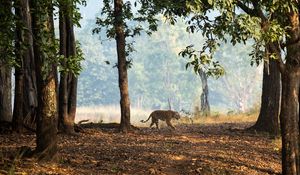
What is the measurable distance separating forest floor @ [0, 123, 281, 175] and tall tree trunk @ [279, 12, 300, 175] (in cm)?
116

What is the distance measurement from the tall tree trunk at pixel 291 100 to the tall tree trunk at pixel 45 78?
4.32m

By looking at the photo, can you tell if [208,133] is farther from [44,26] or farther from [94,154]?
[44,26]

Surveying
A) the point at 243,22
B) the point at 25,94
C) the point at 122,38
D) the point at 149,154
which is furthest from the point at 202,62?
the point at 122,38

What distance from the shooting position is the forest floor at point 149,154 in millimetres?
10477

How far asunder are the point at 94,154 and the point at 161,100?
6287cm

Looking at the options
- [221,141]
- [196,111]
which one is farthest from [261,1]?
[196,111]

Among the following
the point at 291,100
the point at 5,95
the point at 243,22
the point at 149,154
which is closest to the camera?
the point at 243,22

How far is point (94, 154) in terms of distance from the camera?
39.8ft

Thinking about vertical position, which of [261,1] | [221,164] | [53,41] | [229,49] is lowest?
[221,164]

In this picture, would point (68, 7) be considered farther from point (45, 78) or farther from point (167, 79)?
point (167, 79)

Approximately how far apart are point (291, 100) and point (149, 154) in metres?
3.23

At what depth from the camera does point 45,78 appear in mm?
10195

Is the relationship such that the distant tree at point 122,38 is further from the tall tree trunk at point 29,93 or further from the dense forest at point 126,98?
the tall tree trunk at point 29,93

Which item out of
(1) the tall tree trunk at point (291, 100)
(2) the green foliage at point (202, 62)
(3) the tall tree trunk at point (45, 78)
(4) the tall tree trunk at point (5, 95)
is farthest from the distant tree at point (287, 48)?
(4) the tall tree trunk at point (5, 95)
